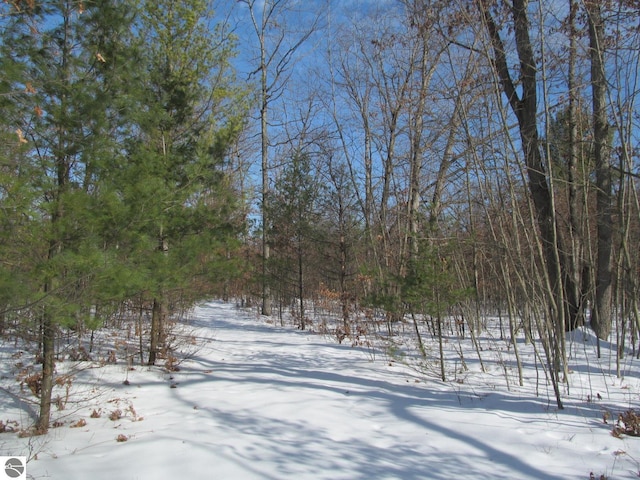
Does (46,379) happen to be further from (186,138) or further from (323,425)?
(186,138)

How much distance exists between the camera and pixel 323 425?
4.05m

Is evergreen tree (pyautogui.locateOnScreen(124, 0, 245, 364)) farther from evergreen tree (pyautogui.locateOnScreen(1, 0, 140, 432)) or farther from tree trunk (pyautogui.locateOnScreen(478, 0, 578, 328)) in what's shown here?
tree trunk (pyautogui.locateOnScreen(478, 0, 578, 328))

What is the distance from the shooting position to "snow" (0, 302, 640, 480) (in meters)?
3.09

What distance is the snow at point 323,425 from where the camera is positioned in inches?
122

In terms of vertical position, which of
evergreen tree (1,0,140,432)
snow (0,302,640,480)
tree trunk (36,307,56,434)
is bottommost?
snow (0,302,640,480)

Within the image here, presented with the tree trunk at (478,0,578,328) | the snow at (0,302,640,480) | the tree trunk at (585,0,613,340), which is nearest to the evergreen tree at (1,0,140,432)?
the snow at (0,302,640,480)

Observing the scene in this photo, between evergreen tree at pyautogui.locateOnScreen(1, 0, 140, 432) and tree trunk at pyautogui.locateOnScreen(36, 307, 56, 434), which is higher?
evergreen tree at pyautogui.locateOnScreen(1, 0, 140, 432)

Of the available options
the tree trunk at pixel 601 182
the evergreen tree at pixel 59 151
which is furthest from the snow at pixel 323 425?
the tree trunk at pixel 601 182

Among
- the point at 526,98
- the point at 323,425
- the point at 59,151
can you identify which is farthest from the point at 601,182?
the point at 59,151

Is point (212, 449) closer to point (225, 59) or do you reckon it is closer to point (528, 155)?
point (528, 155)

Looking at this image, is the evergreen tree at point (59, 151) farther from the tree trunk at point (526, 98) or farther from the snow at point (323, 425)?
the tree trunk at point (526, 98)

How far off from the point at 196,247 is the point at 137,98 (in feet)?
6.29


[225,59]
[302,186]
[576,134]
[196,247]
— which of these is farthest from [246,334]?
[576,134]

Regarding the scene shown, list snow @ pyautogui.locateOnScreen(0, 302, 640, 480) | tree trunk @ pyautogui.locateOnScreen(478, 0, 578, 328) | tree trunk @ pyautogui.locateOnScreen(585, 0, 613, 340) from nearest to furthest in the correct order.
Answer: snow @ pyautogui.locateOnScreen(0, 302, 640, 480) → tree trunk @ pyautogui.locateOnScreen(585, 0, 613, 340) → tree trunk @ pyautogui.locateOnScreen(478, 0, 578, 328)
